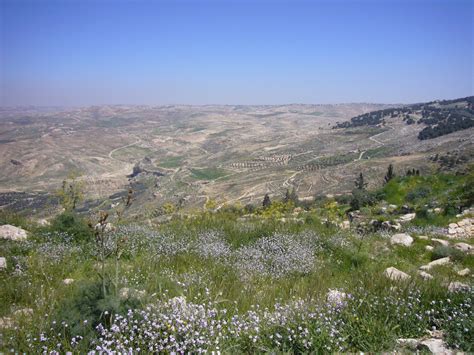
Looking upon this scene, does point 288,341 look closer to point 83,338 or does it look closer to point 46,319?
point 83,338

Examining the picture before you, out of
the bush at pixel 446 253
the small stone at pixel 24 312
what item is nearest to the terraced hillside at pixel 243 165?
the bush at pixel 446 253

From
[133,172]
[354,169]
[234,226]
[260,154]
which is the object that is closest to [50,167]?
[133,172]

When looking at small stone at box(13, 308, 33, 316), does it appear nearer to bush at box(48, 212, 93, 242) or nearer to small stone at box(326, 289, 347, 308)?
small stone at box(326, 289, 347, 308)

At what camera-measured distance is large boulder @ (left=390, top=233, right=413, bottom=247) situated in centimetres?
881

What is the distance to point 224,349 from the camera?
9.39ft

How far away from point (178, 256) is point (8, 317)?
2.81 m

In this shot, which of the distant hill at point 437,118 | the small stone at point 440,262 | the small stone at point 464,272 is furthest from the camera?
the distant hill at point 437,118

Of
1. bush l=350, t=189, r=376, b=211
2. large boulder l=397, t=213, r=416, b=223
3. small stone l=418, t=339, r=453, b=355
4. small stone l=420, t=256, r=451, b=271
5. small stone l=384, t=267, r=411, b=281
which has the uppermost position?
small stone l=418, t=339, r=453, b=355

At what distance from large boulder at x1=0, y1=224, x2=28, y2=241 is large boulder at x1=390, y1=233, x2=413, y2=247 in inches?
371

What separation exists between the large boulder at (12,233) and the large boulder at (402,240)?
371 inches

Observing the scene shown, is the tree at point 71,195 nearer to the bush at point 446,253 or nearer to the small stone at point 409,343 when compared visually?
the bush at point 446,253

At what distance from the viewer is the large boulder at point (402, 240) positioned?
8.81 meters

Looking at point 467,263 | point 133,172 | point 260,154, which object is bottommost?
point 133,172

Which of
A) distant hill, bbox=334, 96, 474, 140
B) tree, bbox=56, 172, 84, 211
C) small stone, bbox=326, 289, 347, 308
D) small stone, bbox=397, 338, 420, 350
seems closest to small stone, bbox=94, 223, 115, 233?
small stone, bbox=326, 289, 347, 308
